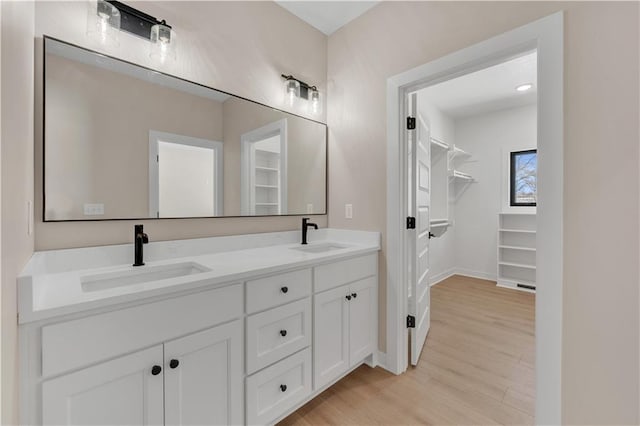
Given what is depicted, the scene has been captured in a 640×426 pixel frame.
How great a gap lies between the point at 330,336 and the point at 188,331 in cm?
87

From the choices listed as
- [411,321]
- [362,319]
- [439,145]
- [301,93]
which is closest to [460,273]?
[439,145]

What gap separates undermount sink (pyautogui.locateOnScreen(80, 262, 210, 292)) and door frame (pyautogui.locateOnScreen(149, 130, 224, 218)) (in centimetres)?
32

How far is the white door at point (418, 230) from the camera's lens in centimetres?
200

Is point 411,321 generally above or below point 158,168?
below

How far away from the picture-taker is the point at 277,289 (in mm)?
1409

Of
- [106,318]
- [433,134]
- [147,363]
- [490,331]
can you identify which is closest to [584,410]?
[490,331]

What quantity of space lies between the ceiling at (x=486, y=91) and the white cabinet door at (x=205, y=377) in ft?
9.87

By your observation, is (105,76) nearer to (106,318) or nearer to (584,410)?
(106,318)

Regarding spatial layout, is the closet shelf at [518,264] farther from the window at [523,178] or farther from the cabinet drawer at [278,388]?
the cabinet drawer at [278,388]

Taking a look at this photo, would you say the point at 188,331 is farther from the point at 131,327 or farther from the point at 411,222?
the point at 411,222

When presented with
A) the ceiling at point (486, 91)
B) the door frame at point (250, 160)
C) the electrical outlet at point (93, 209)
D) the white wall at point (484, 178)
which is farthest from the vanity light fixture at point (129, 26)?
the white wall at point (484, 178)

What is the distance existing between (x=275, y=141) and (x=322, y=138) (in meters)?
0.47

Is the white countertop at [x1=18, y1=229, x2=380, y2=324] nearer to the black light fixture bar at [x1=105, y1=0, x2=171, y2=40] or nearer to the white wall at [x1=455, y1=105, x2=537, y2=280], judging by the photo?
the black light fixture bar at [x1=105, y1=0, x2=171, y2=40]

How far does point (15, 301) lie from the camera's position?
0.77m
